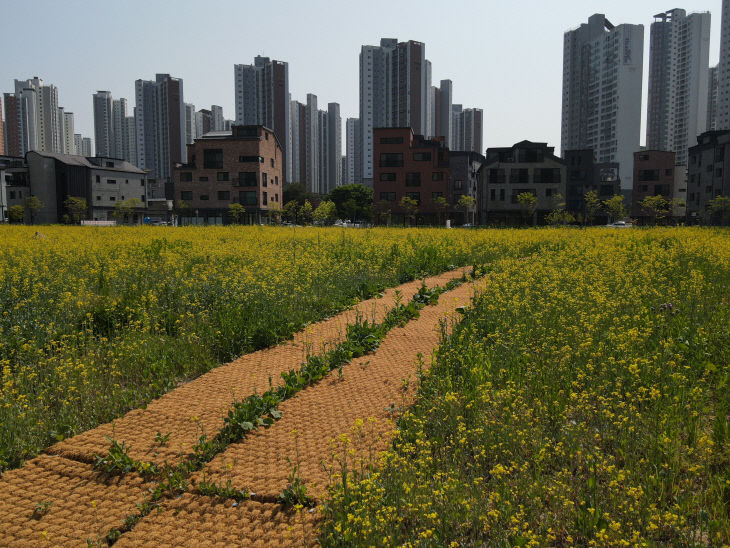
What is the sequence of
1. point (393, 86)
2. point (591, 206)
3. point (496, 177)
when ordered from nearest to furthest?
point (496, 177), point (591, 206), point (393, 86)

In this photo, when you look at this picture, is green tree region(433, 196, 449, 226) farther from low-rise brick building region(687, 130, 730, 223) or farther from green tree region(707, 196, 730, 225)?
low-rise brick building region(687, 130, 730, 223)

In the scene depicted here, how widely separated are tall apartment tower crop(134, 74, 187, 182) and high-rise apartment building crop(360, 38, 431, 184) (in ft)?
183

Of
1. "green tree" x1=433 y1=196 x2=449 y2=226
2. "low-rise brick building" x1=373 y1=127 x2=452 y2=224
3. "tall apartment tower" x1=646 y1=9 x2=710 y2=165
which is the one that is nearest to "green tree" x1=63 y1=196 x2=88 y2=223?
"low-rise brick building" x1=373 y1=127 x2=452 y2=224

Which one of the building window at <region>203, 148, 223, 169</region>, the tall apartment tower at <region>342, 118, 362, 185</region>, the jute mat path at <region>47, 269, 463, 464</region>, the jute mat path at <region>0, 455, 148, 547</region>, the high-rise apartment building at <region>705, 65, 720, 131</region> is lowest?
the jute mat path at <region>0, 455, 148, 547</region>

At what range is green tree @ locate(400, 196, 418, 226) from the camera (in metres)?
71.3

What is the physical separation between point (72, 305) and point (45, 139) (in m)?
162

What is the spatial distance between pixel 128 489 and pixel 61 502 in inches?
21.2

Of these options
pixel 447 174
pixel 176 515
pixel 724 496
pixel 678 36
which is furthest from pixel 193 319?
pixel 678 36

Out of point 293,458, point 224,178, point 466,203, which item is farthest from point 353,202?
point 293,458

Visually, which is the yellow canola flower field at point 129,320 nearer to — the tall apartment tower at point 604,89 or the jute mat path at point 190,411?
the jute mat path at point 190,411

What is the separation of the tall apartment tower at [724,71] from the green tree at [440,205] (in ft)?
283

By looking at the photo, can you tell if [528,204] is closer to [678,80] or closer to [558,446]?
[558,446]

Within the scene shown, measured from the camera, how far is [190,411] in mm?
5711

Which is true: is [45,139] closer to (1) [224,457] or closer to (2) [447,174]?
(2) [447,174]
